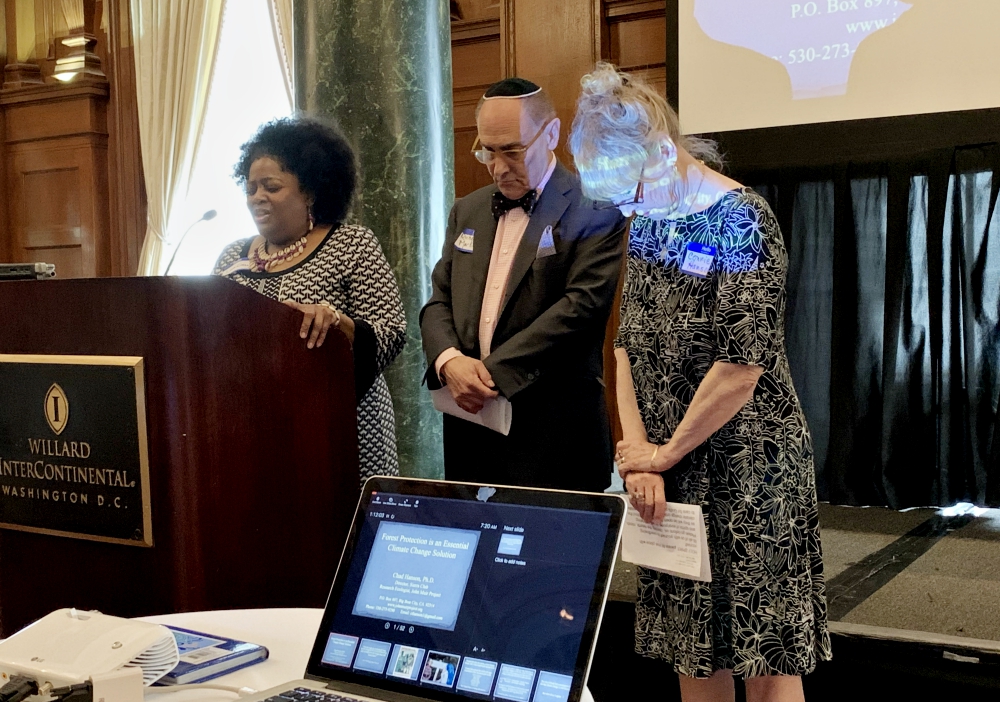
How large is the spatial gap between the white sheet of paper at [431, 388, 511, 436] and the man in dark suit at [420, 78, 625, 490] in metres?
0.02

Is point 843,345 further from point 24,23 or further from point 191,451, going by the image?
point 24,23

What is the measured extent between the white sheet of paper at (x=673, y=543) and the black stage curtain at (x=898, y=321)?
8.10ft

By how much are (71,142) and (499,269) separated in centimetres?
453

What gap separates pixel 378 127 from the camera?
3.07 m

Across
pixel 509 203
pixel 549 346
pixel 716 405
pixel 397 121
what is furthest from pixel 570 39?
pixel 716 405

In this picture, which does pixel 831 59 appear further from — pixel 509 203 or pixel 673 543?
pixel 673 543

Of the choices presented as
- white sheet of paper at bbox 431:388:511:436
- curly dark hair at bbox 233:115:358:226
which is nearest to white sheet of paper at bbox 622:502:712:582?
white sheet of paper at bbox 431:388:511:436

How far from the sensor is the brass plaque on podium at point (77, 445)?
1.51 meters

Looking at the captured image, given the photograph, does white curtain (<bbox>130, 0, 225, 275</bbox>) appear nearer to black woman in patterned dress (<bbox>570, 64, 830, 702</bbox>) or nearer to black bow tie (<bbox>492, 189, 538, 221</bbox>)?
black bow tie (<bbox>492, 189, 538, 221</bbox>)

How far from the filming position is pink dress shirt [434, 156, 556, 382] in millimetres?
2338

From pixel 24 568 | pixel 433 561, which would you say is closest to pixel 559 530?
pixel 433 561

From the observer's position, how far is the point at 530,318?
90.7 inches

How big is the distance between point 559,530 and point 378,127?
7.71ft

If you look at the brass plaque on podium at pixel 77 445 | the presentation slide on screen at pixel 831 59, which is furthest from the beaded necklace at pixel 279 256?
the presentation slide on screen at pixel 831 59
